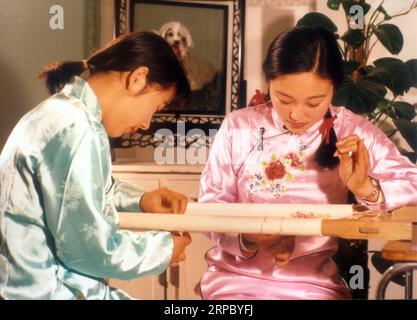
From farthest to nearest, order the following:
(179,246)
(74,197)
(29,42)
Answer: (29,42) → (179,246) → (74,197)

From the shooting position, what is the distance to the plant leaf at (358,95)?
134 cm

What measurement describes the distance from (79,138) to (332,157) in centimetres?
54

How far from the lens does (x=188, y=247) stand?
53.1 inches

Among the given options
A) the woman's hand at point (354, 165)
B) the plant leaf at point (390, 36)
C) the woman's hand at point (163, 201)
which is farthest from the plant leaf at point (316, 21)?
the woman's hand at point (163, 201)

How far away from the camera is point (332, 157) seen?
1.34m

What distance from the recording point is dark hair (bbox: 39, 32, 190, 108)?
50.4 inches

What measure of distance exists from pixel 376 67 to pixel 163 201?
57 cm

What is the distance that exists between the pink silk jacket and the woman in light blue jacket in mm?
147

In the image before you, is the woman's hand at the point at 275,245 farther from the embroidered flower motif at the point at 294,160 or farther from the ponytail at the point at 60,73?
the ponytail at the point at 60,73

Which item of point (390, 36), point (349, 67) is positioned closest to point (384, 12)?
point (390, 36)

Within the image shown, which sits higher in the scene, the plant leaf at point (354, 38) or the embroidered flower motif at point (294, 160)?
the plant leaf at point (354, 38)

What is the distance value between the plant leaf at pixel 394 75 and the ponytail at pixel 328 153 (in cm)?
16

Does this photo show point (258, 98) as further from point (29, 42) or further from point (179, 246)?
point (29, 42)
